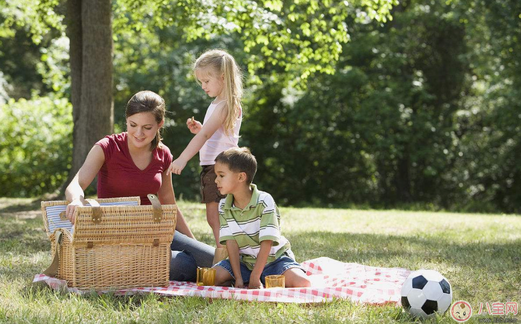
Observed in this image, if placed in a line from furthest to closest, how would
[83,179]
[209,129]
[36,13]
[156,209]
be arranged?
[36,13], [209,129], [83,179], [156,209]

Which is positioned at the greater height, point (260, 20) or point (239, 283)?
point (260, 20)

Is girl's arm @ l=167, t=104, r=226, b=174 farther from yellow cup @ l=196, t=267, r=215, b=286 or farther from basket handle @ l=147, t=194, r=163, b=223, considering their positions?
yellow cup @ l=196, t=267, r=215, b=286

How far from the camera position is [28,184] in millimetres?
13094

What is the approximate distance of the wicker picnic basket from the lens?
142 inches

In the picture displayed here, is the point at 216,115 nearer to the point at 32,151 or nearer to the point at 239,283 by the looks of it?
the point at 239,283

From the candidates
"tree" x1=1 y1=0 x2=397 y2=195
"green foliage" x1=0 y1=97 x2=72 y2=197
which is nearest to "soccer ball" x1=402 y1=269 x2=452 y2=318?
"tree" x1=1 y1=0 x2=397 y2=195

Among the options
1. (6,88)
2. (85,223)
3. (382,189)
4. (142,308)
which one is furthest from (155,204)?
(6,88)

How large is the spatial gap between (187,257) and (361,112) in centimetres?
1012

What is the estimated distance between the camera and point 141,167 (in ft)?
13.9

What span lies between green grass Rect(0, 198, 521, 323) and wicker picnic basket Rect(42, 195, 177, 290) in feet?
0.57

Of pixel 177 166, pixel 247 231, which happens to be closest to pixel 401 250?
pixel 247 231

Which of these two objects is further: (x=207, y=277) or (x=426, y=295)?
(x=207, y=277)

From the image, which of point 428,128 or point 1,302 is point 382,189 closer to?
point 428,128

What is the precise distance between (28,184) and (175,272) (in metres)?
9.89
